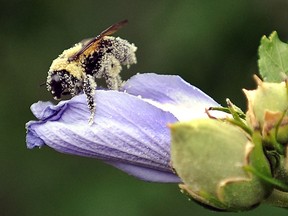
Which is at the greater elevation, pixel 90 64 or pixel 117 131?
pixel 90 64

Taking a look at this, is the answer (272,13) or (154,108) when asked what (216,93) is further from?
(154,108)

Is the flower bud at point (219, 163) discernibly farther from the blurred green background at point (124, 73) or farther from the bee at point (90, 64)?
the blurred green background at point (124, 73)

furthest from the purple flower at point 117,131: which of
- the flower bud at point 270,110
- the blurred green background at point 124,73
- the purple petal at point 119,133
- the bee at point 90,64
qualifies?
the blurred green background at point 124,73

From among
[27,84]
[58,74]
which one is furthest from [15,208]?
[58,74]

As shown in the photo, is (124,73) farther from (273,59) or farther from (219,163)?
(219,163)

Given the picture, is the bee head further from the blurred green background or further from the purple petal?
the blurred green background

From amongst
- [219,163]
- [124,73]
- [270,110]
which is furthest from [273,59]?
[124,73]

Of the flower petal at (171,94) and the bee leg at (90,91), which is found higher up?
the bee leg at (90,91)
